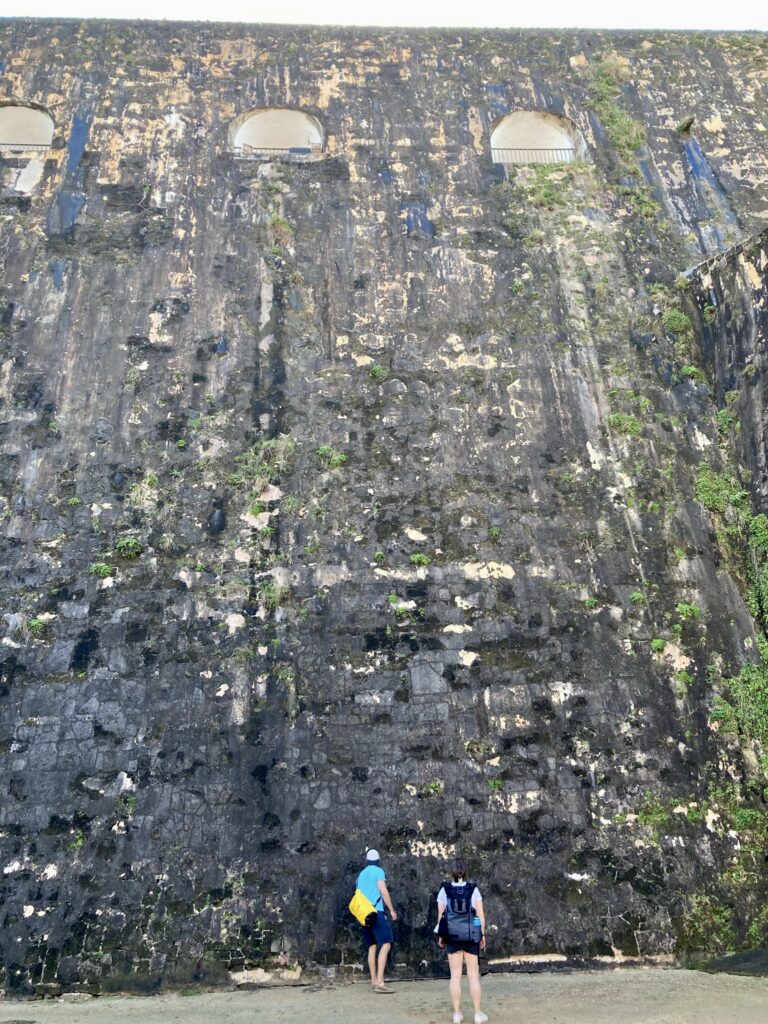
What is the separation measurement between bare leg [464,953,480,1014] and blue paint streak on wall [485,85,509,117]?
10.6m

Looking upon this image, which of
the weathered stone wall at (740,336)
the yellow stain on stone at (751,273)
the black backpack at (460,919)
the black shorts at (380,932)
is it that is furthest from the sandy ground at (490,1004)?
the yellow stain on stone at (751,273)

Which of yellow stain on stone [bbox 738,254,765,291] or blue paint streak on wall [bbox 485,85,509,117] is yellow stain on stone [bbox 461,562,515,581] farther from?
blue paint streak on wall [bbox 485,85,509,117]

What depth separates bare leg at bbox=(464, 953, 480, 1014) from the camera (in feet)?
17.1

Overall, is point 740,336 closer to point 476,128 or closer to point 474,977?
point 476,128

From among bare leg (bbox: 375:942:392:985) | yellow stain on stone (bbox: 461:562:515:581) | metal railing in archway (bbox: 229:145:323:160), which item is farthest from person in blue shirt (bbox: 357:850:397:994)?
metal railing in archway (bbox: 229:145:323:160)

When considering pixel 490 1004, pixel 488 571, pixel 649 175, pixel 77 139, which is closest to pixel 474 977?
pixel 490 1004

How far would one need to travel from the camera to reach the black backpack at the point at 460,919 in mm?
5461

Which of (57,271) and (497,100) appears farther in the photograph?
(497,100)

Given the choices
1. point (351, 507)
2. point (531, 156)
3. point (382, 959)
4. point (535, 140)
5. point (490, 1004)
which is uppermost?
point (535, 140)

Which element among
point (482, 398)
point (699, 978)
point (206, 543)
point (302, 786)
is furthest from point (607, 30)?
point (699, 978)

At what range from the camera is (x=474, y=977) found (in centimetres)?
535

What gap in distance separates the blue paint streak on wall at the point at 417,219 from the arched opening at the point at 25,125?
4.82 meters

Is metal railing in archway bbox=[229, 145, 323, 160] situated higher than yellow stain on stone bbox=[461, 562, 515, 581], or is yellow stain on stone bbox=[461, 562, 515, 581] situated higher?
metal railing in archway bbox=[229, 145, 323, 160]

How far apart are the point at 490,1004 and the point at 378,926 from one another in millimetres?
980
